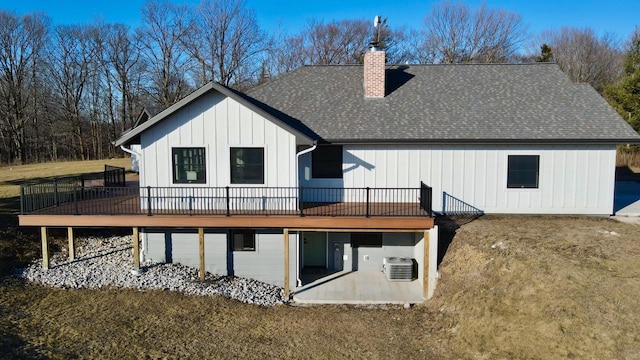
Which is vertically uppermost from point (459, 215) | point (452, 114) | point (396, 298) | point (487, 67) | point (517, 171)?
point (487, 67)

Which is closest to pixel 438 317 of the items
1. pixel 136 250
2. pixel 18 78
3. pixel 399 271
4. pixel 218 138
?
pixel 399 271

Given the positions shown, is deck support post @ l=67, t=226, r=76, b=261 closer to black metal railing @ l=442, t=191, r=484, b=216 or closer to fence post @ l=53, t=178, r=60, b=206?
fence post @ l=53, t=178, r=60, b=206

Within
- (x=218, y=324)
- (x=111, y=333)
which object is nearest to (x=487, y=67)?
(x=218, y=324)

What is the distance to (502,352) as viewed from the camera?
7.46 m

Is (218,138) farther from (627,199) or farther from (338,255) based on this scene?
(627,199)

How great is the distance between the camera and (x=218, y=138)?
1206 cm

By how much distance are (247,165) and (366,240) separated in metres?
4.83

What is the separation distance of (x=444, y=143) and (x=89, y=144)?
41569 mm

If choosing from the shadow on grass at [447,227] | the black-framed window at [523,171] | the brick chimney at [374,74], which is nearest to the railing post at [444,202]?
the shadow on grass at [447,227]

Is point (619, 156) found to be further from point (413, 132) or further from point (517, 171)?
point (413, 132)

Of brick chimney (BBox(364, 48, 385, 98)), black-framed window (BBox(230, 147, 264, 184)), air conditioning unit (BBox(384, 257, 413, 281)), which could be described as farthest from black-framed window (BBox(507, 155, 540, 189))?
black-framed window (BBox(230, 147, 264, 184))

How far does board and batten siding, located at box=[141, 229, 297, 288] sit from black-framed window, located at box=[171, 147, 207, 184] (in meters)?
1.72

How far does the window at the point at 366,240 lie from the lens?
13.6 meters

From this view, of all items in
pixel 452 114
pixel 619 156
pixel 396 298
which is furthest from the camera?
pixel 619 156
